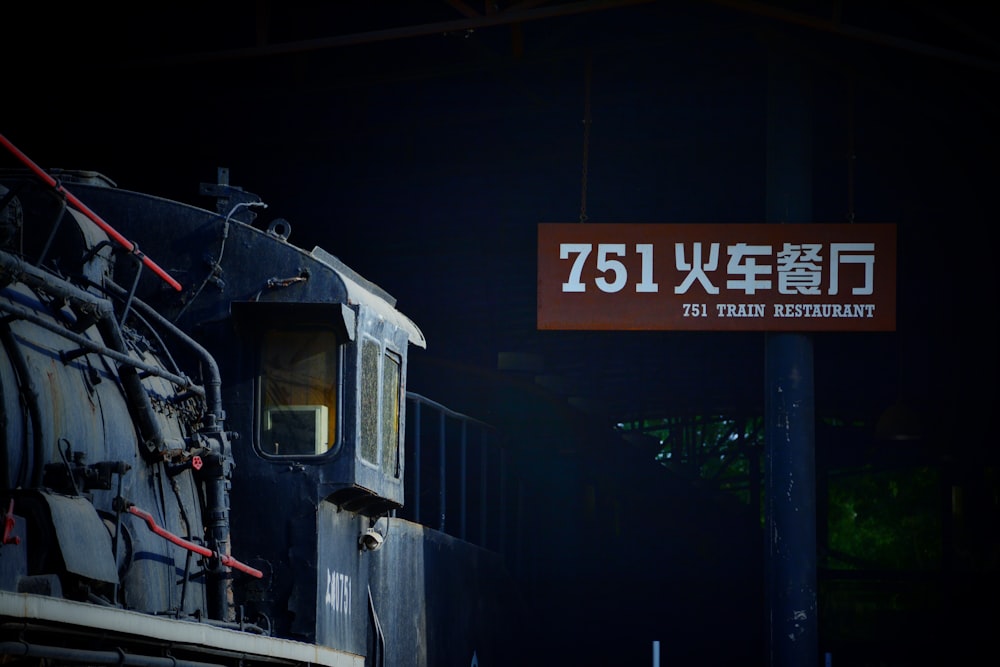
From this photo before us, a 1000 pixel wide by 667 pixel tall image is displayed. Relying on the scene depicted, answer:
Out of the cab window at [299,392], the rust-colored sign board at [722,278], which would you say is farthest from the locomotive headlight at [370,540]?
the rust-colored sign board at [722,278]

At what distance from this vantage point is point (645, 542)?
20.3 m

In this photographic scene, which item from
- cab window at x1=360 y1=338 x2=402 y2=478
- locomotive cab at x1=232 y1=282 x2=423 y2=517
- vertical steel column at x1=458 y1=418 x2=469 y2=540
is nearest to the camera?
locomotive cab at x1=232 y1=282 x2=423 y2=517

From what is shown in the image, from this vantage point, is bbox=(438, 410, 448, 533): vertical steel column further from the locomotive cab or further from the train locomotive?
the locomotive cab

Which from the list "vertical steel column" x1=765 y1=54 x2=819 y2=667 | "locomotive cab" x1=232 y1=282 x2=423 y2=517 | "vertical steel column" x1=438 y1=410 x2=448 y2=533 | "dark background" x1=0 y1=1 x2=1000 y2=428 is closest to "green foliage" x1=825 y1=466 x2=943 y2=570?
"dark background" x1=0 y1=1 x2=1000 y2=428

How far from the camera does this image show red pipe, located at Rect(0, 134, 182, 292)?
17.2 feet

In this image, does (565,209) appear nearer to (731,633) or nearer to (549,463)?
(549,463)

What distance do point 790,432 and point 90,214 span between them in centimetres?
743

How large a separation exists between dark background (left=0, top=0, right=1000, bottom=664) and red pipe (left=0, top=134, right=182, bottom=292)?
17.5 feet

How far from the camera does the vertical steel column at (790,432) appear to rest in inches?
470

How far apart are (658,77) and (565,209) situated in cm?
251

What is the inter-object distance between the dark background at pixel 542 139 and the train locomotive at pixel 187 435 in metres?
4.85

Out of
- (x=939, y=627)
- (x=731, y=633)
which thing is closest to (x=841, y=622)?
(x=939, y=627)

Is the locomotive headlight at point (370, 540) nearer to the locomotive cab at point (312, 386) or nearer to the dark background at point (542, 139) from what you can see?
the locomotive cab at point (312, 386)

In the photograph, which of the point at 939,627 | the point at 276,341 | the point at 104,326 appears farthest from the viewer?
the point at 939,627
